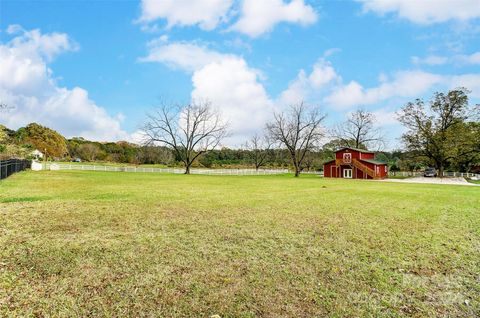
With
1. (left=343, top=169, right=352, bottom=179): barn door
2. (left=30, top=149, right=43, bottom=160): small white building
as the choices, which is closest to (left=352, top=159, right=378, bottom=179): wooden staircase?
(left=343, top=169, right=352, bottom=179): barn door

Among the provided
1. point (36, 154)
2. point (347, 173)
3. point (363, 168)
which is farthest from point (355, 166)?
point (36, 154)

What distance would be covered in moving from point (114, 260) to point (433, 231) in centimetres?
678

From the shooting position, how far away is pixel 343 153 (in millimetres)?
41219

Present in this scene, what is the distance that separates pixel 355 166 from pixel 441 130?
13.0 metres

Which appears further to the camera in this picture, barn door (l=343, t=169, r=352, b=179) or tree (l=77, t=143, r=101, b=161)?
tree (l=77, t=143, r=101, b=161)

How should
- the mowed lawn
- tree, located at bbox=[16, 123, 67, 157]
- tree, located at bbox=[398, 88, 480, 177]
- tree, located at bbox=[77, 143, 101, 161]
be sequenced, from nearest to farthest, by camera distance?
1. the mowed lawn
2. tree, located at bbox=[398, 88, 480, 177]
3. tree, located at bbox=[16, 123, 67, 157]
4. tree, located at bbox=[77, 143, 101, 161]

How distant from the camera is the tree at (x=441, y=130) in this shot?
121 feet

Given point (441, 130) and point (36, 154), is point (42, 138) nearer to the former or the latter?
point (36, 154)

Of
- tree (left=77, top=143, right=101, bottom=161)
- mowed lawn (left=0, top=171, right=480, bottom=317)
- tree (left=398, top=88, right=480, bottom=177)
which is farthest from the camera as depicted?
tree (left=77, top=143, right=101, bottom=161)

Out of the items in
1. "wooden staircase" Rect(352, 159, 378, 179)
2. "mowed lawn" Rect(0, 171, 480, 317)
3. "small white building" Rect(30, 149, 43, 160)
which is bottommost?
"mowed lawn" Rect(0, 171, 480, 317)

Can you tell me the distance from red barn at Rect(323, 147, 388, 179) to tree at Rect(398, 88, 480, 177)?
5839 millimetres

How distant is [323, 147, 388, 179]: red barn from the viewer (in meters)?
39.2

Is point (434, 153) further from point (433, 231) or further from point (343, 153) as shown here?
point (433, 231)

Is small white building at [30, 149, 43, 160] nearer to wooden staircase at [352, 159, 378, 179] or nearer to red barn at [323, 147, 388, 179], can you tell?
red barn at [323, 147, 388, 179]
